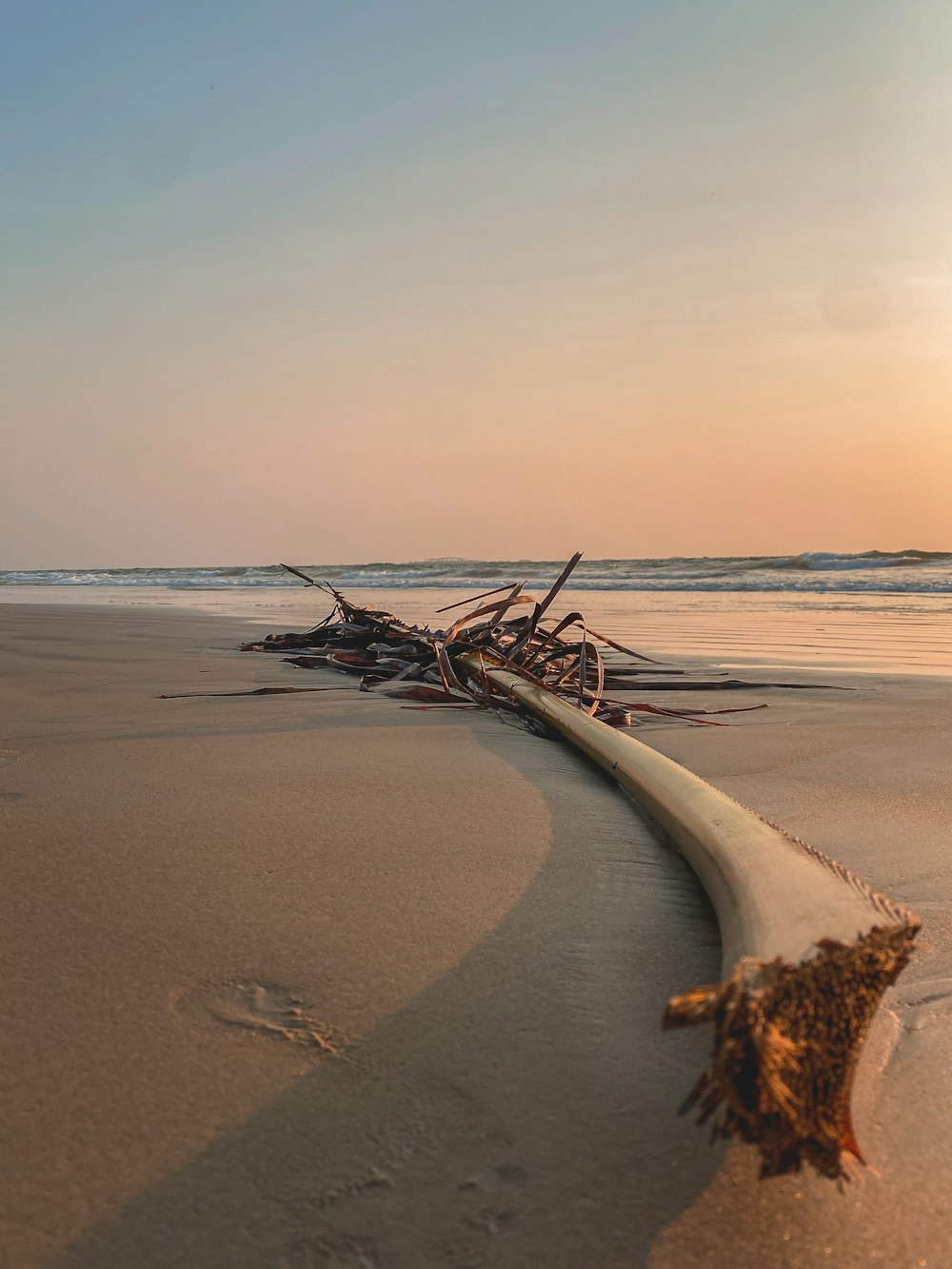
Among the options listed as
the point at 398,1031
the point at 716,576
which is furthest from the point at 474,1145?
the point at 716,576

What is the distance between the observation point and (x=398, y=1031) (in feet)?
2.94

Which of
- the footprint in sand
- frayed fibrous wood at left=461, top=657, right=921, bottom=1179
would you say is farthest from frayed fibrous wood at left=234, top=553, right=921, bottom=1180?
the footprint in sand

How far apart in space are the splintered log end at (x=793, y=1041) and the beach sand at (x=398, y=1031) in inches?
4.3

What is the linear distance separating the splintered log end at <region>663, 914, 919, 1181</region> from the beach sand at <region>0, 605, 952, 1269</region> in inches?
4.3

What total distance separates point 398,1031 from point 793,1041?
1.45 feet

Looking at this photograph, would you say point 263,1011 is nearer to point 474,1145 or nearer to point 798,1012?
point 474,1145

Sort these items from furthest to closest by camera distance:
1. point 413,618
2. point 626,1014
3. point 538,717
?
point 413,618 < point 538,717 < point 626,1014

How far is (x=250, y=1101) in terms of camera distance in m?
0.78

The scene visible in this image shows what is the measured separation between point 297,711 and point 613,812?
1.36m

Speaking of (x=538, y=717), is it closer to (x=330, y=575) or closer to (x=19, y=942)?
(x=19, y=942)

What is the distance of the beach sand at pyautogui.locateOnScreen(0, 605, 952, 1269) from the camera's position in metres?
0.65

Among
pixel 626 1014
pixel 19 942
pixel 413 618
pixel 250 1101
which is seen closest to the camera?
pixel 250 1101

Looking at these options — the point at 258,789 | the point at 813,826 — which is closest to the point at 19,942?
the point at 258,789

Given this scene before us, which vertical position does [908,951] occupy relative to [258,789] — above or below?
above
